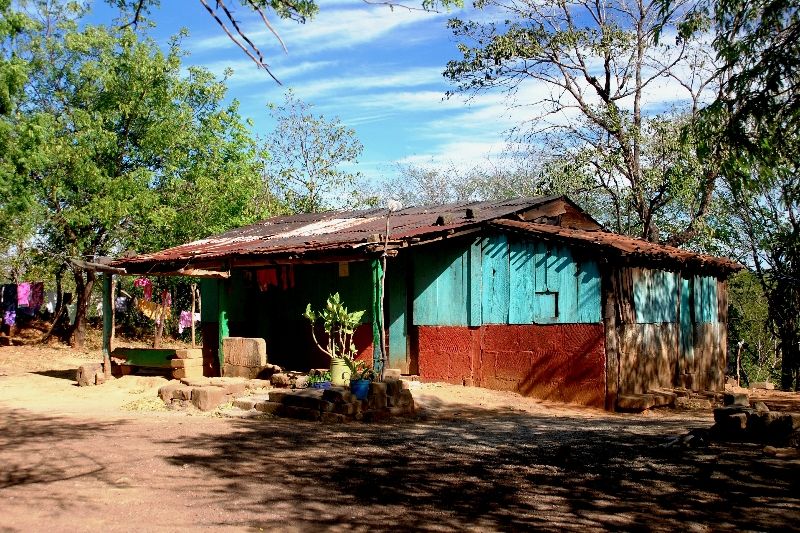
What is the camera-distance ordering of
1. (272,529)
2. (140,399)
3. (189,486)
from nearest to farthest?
(272,529) → (189,486) → (140,399)

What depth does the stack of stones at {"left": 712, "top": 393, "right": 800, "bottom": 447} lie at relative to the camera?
24.3ft

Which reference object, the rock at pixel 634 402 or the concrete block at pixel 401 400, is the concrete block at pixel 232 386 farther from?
the rock at pixel 634 402

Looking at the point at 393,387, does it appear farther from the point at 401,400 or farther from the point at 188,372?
the point at 188,372

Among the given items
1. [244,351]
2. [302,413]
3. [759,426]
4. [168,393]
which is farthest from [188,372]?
[759,426]

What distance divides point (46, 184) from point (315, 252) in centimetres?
1113

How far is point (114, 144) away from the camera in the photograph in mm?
20844

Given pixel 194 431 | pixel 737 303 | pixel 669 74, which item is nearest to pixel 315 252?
pixel 194 431

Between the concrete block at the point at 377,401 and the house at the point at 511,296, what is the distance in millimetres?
1904

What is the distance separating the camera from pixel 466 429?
9883 millimetres

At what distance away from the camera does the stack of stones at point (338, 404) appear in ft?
34.6

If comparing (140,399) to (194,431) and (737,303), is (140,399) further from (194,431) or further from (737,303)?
(737,303)

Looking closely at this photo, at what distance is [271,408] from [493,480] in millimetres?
5275

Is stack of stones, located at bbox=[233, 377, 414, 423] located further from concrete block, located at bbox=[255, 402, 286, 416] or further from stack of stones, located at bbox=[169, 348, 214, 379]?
stack of stones, located at bbox=[169, 348, 214, 379]

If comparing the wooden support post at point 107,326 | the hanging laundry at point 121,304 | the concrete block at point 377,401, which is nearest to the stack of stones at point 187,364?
the wooden support post at point 107,326
